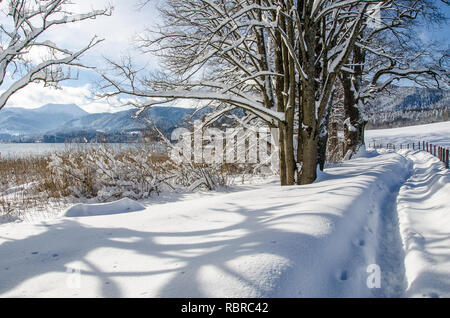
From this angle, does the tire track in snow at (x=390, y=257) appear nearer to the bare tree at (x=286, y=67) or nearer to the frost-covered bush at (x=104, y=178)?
the bare tree at (x=286, y=67)

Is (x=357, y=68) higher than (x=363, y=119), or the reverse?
(x=357, y=68)

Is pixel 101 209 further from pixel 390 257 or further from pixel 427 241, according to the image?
pixel 427 241

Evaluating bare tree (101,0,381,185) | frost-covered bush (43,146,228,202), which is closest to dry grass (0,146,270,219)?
frost-covered bush (43,146,228,202)

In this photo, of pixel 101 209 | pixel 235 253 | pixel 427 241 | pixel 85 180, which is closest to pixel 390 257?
pixel 427 241

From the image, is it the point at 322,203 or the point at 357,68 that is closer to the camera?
the point at 322,203

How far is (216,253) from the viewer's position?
1.85 m

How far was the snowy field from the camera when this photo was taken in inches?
60.2

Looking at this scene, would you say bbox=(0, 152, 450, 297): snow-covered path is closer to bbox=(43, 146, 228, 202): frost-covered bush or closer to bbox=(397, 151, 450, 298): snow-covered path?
bbox=(397, 151, 450, 298): snow-covered path

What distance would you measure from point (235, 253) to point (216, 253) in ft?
0.47

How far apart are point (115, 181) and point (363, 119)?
40.9ft

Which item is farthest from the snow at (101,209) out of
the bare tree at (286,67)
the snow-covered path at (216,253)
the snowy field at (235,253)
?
the bare tree at (286,67)
